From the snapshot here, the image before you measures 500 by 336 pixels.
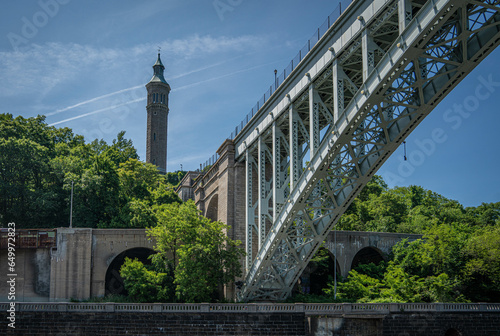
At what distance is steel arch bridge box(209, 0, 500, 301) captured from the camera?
20.8 m

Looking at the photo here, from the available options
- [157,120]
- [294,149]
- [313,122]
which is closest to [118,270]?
[294,149]

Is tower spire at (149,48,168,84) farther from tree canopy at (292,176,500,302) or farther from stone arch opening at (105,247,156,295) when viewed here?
tree canopy at (292,176,500,302)

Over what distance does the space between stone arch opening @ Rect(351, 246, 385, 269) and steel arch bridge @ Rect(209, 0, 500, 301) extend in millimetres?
11973

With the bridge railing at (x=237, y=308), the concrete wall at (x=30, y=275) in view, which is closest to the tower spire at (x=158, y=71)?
the concrete wall at (x=30, y=275)

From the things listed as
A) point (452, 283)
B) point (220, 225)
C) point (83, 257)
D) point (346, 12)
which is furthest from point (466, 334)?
point (83, 257)

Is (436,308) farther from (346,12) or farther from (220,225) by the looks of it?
(346,12)

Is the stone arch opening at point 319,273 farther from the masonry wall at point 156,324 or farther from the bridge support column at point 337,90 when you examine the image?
the bridge support column at point 337,90

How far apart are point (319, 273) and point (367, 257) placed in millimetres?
4995

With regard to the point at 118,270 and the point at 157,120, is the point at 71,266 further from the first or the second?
the point at 157,120

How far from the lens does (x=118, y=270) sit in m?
39.6

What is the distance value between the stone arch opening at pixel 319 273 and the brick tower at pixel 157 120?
174ft

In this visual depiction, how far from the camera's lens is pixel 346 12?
24.8m

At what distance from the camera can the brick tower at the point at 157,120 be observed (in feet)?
296

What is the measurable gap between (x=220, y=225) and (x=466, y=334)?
15635 mm
